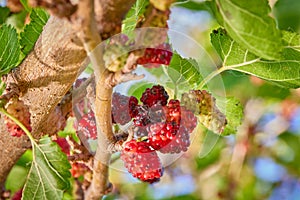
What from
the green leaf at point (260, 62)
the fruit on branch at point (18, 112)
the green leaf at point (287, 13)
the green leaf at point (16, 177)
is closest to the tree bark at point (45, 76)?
the fruit on branch at point (18, 112)

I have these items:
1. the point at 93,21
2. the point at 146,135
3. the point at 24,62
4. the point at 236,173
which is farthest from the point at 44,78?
the point at 236,173

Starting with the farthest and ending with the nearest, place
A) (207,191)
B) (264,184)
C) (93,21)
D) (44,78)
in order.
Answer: (264,184), (207,191), (44,78), (93,21)

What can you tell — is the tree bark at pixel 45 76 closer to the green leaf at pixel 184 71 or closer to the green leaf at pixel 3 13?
the green leaf at pixel 184 71

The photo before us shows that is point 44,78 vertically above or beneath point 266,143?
beneath

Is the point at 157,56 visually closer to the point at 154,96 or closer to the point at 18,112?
the point at 154,96

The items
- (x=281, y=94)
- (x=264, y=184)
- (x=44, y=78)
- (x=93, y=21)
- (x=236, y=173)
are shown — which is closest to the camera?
(x=93, y=21)

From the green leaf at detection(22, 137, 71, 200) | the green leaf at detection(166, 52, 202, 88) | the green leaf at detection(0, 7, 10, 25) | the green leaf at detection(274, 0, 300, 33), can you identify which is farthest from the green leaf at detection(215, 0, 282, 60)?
the green leaf at detection(274, 0, 300, 33)

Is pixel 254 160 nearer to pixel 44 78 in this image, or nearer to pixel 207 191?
pixel 207 191
